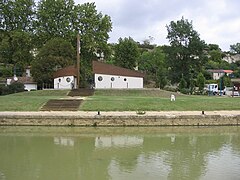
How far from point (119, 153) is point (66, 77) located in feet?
102

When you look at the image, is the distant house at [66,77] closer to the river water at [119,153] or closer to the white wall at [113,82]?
the white wall at [113,82]

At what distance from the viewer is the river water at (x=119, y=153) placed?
12648 millimetres

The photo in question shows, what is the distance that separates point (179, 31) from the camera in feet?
221

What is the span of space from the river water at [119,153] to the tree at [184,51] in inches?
1657

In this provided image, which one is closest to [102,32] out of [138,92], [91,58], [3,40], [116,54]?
[91,58]

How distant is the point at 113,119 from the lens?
25.0 m

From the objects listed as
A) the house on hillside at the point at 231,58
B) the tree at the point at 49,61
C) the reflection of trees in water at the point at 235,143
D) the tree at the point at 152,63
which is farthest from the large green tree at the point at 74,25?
the house on hillside at the point at 231,58

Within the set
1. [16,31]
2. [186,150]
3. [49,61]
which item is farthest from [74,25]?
[186,150]

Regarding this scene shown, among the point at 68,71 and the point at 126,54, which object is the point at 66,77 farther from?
the point at 126,54

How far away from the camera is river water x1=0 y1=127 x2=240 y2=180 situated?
12648 mm

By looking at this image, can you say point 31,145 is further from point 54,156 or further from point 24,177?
point 24,177

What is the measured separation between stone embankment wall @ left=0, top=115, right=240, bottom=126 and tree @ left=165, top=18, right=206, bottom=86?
40.0 metres

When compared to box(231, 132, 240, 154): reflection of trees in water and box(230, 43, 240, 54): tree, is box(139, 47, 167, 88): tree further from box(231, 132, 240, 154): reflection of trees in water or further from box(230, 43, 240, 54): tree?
box(230, 43, 240, 54): tree

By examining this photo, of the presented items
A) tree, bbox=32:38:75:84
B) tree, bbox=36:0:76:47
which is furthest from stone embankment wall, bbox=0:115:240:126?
tree, bbox=36:0:76:47
